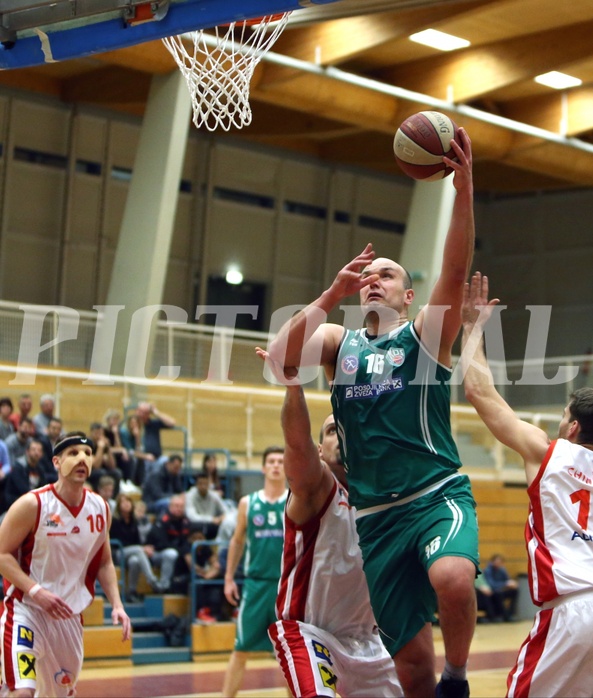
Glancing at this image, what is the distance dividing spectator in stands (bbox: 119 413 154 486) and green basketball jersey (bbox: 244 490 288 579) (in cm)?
391

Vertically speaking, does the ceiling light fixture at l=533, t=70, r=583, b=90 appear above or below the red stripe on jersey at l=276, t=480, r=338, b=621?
above

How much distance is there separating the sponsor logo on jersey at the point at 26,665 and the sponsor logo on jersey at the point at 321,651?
1.86m

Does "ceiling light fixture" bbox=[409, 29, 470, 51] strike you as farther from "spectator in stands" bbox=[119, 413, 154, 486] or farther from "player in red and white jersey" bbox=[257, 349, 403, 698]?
"player in red and white jersey" bbox=[257, 349, 403, 698]

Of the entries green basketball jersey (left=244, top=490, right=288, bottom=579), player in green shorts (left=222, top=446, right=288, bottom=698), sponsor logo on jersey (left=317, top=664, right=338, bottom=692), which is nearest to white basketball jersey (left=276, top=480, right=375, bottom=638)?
sponsor logo on jersey (left=317, top=664, right=338, bottom=692)

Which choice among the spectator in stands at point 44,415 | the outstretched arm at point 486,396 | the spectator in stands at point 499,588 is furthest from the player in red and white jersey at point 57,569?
the spectator in stands at point 499,588

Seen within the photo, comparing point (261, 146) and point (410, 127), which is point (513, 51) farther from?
point (410, 127)

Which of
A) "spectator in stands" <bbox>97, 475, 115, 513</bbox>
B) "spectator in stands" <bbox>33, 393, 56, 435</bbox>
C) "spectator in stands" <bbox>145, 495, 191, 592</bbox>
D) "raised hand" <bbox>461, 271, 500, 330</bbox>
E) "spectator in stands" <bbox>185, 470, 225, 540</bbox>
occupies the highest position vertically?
"raised hand" <bbox>461, 271, 500, 330</bbox>

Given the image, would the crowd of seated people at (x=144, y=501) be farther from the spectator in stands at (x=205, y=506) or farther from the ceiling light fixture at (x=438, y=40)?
the ceiling light fixture at (x=438, y=40)

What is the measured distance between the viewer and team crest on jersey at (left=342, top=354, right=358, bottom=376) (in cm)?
494


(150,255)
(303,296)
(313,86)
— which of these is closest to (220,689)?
(150,255)

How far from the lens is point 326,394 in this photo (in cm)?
1822

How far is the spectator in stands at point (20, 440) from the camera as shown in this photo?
1191cm

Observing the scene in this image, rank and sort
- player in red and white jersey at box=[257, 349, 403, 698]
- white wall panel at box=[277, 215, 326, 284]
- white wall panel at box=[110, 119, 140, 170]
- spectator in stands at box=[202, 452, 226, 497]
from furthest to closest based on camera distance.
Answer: white wall panel at box=[277, 215, 326, 284], white wall panel at box=[110, 119, 140, 170], spectator in stands at box=[202, 452, 226, 497], player in red and white jersey at box=[257, 349, 403, 698]

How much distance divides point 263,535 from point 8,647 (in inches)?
149
